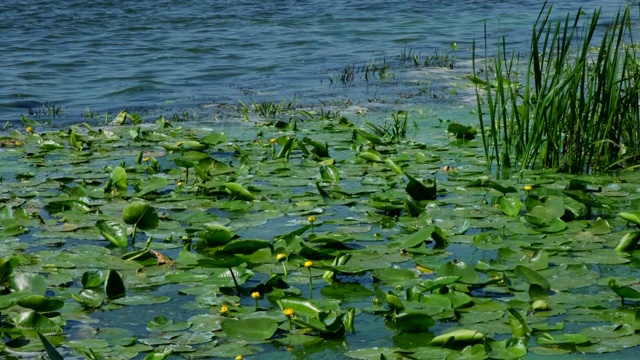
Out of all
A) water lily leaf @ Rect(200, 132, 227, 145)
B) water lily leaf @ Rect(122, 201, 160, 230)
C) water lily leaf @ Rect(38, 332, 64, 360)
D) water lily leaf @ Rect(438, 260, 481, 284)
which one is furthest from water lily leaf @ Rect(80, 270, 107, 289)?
water lily leaf @ Rect(200, 132, 227, 145)

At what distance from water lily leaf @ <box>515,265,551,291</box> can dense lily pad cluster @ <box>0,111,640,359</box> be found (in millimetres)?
10

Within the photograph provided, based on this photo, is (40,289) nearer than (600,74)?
Yes

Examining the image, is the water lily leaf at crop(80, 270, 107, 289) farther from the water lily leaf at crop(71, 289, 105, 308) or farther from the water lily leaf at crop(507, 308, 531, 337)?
the water lily leaf at crop(507, 308, 531, 337)

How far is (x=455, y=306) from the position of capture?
269 centimetres

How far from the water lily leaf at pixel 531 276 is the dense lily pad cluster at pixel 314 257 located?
0.01 meters

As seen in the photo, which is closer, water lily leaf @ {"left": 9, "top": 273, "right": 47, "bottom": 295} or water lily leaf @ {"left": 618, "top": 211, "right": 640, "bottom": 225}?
water lily leaf @ {"left": 9, "top": 273, "right": 47, "bottom": 295}

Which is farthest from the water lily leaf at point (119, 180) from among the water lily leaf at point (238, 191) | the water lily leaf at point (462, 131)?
the water lily leaf at point (462, 131)

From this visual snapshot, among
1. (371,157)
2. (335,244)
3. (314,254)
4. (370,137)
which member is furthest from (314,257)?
(370,137)

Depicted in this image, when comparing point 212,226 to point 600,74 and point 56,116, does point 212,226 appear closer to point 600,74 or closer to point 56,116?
point 600,74

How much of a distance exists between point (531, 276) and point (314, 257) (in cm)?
72

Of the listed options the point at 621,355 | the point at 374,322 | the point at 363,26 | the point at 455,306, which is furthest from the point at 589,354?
the point at 363,26

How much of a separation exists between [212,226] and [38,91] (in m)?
5.37

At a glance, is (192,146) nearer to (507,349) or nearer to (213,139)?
(213,139)

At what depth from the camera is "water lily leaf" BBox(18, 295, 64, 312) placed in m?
2.60
